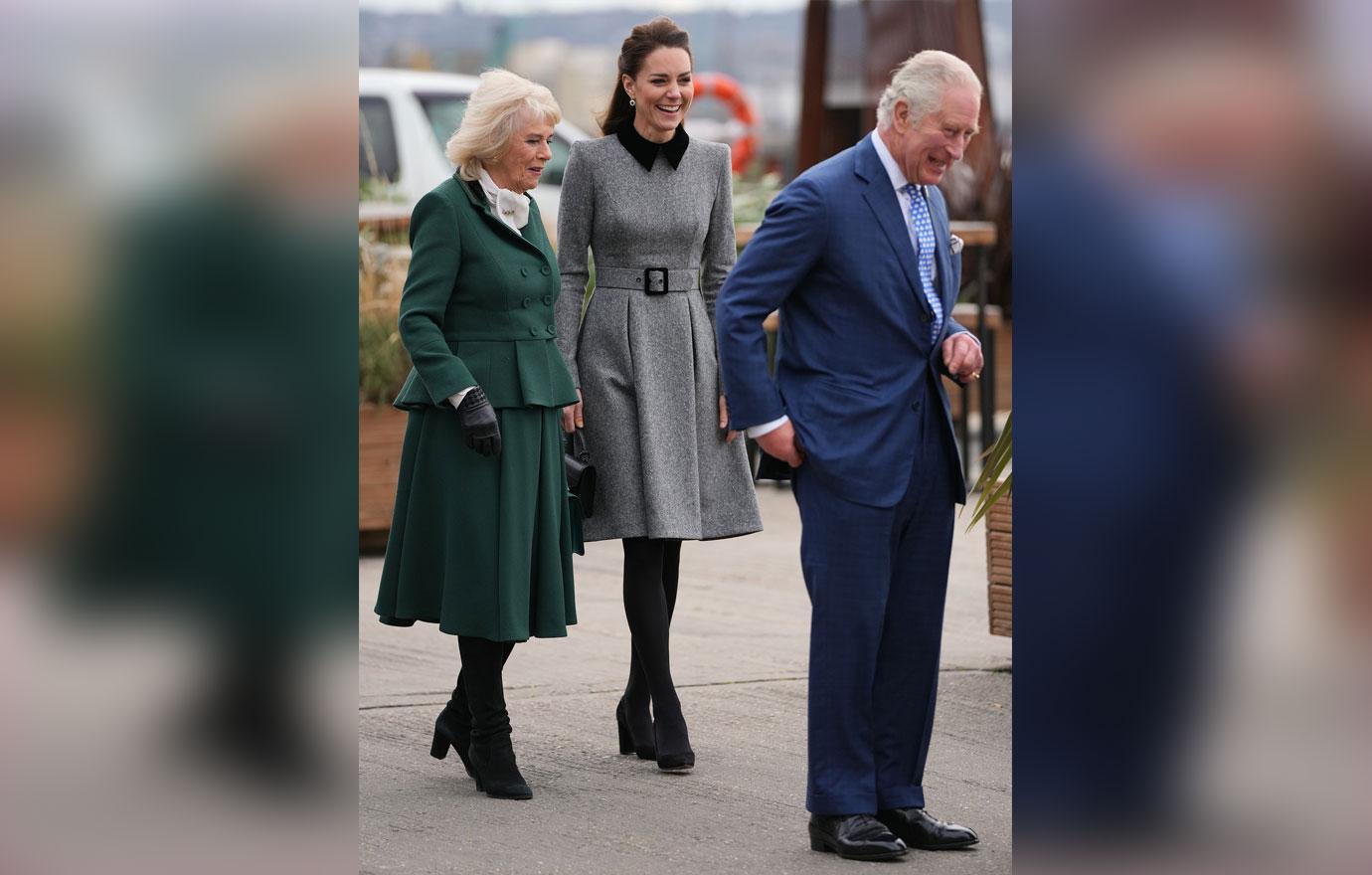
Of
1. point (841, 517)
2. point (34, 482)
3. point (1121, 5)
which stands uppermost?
point (1121, 5)

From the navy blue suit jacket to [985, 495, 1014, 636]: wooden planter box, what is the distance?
1619mm

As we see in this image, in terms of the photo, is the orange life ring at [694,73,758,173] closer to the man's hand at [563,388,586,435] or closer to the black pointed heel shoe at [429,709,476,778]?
the man's hand at [563,388,586,435]

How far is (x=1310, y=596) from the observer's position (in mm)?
2406

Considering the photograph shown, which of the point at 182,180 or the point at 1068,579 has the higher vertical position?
the point at 182,180

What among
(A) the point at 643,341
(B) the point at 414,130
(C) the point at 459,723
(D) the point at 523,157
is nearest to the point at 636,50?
(D) the point at 523,157

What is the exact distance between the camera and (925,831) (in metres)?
4.02

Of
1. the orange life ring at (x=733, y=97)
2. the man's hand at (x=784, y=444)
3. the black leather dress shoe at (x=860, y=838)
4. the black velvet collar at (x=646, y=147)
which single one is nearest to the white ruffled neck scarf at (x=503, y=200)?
the black velvet collar at (x=646, y=147)

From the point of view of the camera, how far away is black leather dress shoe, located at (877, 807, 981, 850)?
4.01 meters

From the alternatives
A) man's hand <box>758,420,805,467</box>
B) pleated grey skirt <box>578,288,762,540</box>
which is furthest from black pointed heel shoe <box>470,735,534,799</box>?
man's hand <box>758,420,805,467</box>

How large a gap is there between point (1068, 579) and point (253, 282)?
120 cm

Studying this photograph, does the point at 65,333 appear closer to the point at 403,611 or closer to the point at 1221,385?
the point at 1221,385

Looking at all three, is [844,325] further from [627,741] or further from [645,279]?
[627,741]

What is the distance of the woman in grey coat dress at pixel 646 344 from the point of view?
475 centimetres

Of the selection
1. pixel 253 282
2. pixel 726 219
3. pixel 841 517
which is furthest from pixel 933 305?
pixel 253 282
